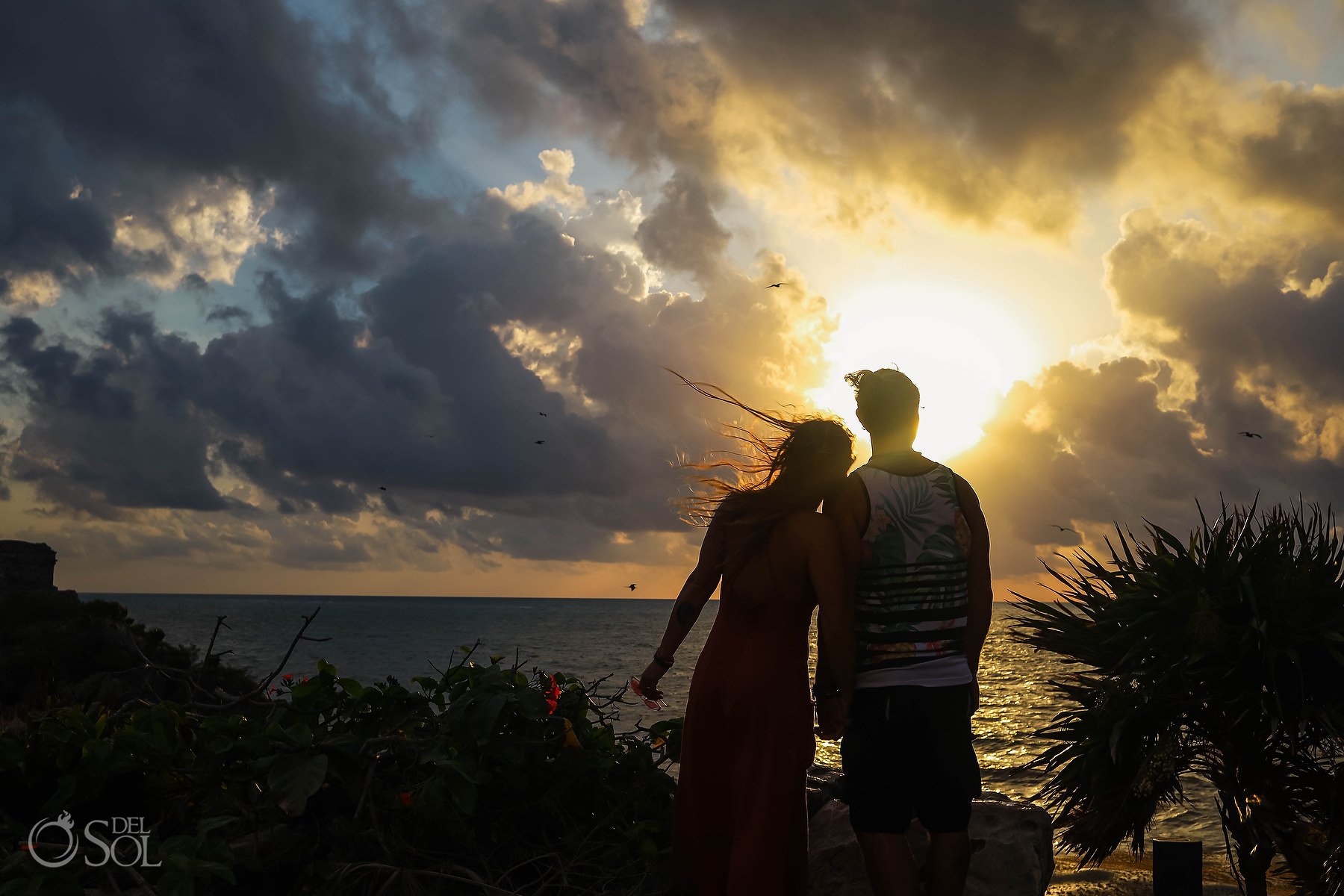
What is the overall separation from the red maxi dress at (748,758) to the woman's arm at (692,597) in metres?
0.14

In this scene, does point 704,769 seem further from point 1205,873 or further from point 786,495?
point 1205,873

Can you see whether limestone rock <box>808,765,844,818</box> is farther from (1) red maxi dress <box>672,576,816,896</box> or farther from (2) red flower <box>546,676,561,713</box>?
(2) red flower <box>546,676,561,713</box>

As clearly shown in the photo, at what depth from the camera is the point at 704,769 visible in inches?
136

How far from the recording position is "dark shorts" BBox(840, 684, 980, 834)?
3.00 metres

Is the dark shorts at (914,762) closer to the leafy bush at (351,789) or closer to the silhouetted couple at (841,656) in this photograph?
the silhouetted couple at (841,656)

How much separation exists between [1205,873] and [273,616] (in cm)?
14079

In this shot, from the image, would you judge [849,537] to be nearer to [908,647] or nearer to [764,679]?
[908,647]

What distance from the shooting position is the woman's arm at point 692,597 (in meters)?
3.53

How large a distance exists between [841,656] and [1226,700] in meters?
2.97

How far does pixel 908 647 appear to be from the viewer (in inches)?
121

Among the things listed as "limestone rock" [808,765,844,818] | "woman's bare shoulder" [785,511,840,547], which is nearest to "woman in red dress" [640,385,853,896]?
"woman's bare shoulder" [785,511,840,547]

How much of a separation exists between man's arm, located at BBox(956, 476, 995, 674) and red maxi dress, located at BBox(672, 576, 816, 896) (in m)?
0.63

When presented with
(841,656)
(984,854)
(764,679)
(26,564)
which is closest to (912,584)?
(841,656)

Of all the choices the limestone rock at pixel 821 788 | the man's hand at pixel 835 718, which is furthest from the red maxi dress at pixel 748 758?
the limestone rock at pixel 821 788
